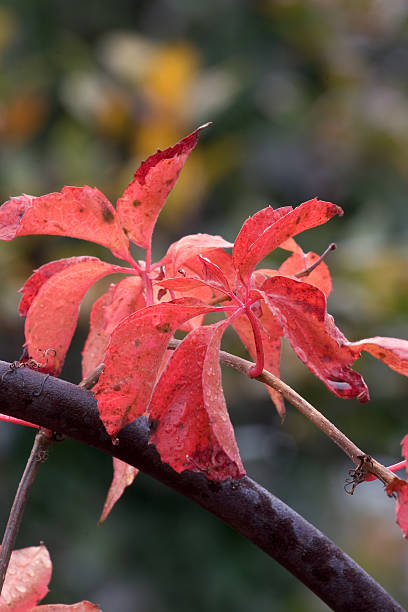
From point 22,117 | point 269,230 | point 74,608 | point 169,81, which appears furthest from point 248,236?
point 22,117

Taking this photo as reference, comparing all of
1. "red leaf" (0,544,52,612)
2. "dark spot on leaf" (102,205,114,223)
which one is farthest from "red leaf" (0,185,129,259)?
"red leaf" (0,544,52,612)

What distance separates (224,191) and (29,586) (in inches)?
50.3

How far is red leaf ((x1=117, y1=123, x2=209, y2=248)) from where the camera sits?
235 millimetres

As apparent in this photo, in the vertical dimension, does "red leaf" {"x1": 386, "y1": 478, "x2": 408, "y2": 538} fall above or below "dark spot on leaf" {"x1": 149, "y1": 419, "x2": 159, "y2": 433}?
above

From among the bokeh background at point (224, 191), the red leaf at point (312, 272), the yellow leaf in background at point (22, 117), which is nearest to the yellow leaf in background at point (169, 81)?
the bokeh background at point (224, 191)

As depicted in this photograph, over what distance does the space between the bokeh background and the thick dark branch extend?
2.93ft

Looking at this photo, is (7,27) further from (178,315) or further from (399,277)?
(178,315)

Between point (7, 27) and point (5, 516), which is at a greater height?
point (7, 27)

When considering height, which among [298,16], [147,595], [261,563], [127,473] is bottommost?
[147,595]

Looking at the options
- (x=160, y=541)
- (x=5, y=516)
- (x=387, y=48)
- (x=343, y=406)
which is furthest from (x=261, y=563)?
(x=387, y=48)

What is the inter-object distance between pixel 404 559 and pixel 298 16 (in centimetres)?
121

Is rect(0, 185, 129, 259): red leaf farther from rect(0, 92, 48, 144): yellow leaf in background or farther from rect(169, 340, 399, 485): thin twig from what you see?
rect(0, 92, 48, 144): yellow leaf in background

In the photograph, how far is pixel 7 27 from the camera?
5.08 ft

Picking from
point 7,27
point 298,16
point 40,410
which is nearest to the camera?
point 40,410
